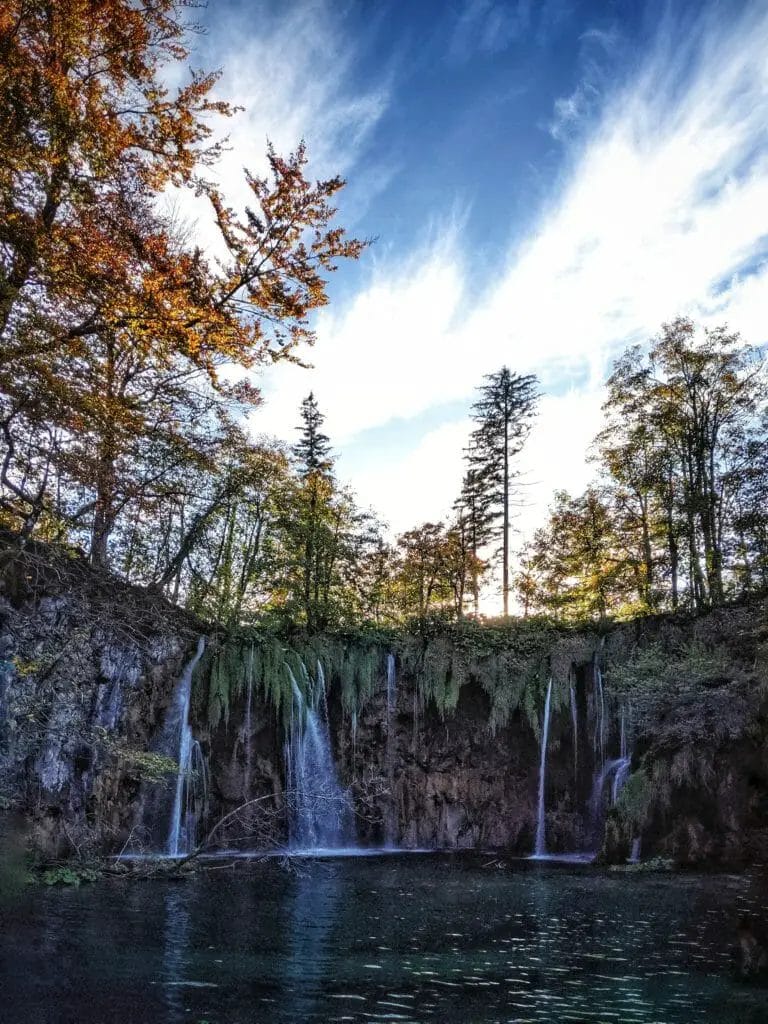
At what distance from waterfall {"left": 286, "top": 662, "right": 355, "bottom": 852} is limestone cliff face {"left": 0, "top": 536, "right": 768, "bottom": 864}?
299 mm

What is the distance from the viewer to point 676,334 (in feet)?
71.0

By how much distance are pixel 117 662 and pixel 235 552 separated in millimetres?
10704

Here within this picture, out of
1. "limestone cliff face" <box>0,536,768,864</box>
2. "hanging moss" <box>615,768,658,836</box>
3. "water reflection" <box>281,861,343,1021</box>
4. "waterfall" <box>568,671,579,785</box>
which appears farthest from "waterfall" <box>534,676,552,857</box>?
"water reflection" <box>281,861,343,1021</box>

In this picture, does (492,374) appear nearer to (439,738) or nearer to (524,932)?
(439,738)

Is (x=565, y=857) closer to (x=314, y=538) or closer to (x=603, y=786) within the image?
(x=603, y=786)

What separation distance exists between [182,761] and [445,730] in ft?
22.8

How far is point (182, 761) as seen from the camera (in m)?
15.8

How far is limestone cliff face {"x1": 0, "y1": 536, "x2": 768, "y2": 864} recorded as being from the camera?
12570mm

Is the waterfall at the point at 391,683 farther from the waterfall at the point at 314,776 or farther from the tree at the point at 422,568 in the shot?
the tree at the point at 422,568

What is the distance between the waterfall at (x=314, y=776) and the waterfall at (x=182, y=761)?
7.59 ft

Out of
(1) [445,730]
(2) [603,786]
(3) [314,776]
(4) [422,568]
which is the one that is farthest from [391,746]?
(4) [422,568]

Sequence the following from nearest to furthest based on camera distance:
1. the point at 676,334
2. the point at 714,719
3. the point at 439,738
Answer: the point at 714,719 → the point at 439,738 → the point at 676,334

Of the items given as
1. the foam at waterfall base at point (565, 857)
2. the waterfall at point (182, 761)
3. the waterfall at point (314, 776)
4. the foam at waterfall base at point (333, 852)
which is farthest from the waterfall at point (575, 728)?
the waterfall at point (182, 761)

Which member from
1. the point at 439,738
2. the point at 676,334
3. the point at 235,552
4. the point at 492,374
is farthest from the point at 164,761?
the point at 492,374
